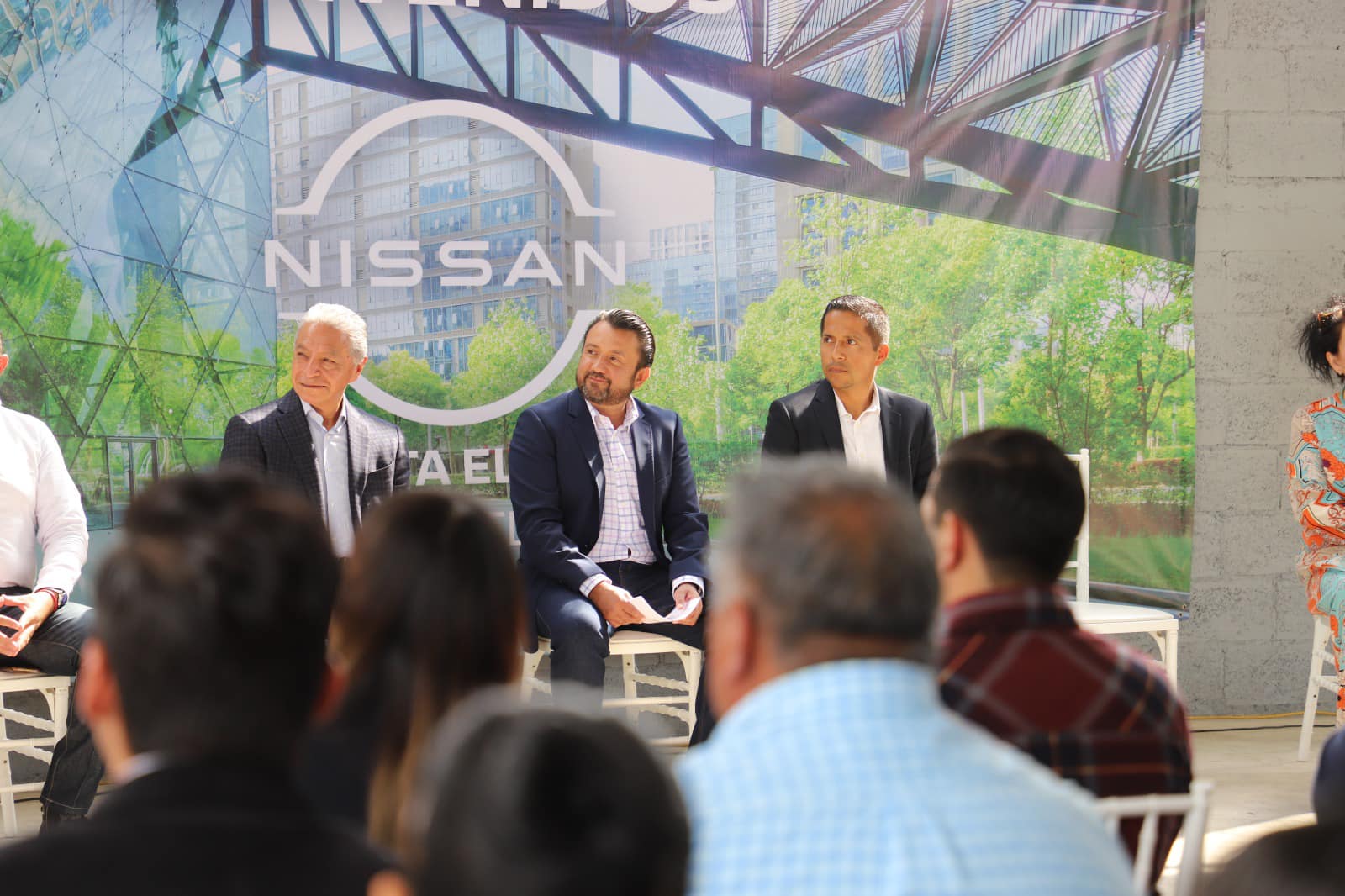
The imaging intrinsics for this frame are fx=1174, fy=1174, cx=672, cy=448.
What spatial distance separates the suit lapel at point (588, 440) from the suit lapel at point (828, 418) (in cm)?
61

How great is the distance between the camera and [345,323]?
10.4ft

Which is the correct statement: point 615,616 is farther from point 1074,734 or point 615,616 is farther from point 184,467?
point 1074,734

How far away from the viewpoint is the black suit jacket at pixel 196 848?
1.91 ft

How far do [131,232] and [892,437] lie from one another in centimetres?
221

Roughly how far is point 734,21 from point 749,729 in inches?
125

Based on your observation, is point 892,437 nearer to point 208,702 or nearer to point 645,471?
point 645,471

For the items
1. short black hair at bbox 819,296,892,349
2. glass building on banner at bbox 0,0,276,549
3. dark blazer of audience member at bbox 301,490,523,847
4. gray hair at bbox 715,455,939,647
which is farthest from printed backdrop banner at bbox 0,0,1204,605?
gray hair at bbox 715,455,939,647

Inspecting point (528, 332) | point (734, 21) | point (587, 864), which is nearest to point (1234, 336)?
point (734, 21)

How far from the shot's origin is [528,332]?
354 centimetres

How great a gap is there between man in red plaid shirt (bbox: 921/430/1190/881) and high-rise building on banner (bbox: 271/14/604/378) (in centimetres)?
235

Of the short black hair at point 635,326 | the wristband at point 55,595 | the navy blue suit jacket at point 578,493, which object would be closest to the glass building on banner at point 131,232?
the wristband at point 55,595

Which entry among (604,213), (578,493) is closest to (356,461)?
(578,493)

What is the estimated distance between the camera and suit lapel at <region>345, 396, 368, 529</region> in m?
3.10

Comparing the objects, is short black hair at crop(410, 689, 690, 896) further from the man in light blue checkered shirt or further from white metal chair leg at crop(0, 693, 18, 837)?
white metal chair leg at crop(0, 693, 18, 837)
